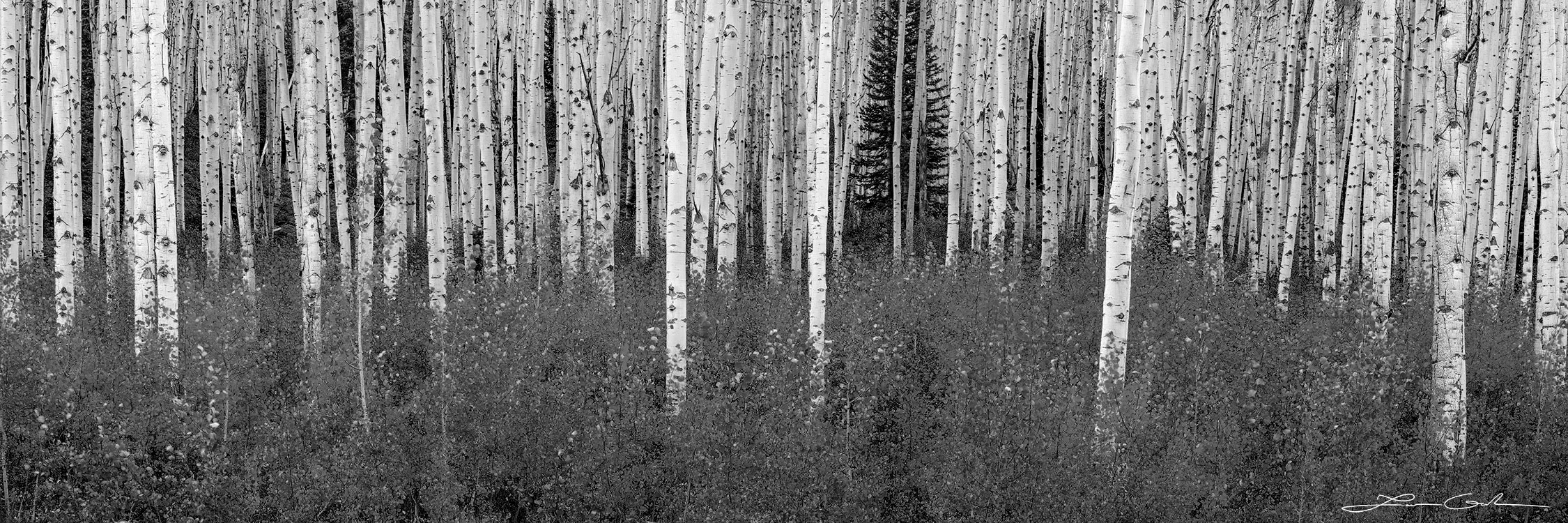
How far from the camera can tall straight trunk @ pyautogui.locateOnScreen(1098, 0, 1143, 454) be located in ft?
21.8

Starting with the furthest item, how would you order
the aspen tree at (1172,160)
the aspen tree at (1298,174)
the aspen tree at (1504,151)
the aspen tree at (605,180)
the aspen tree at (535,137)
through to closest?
the aspen tree at (1298,174)
the aspen tree at (535,137)
the aspen tree at (1504,151)
the aspen tree at (1172,160)
the aspen tree at (605,180)

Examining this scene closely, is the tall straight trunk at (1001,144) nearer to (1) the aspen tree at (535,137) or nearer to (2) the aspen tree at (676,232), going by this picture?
(2) the aspen tree at (676,232)

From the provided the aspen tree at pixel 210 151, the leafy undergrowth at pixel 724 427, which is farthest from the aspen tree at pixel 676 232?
the aspen tree at pixel 210 151

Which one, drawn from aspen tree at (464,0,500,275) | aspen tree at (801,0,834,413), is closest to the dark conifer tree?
aspen tree at (464,0,500,275)

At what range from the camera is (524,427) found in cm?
657

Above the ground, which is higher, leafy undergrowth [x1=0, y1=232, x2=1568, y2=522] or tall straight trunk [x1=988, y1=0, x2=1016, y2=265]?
tall straight trunk [x1=988, y1=0, x2=1016, y2=265]

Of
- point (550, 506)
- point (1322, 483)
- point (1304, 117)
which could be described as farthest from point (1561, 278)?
point (550, 506)

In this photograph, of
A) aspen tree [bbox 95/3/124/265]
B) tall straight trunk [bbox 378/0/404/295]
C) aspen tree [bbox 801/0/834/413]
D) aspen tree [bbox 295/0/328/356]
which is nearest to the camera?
aspen tree [bbox 295/0/328/356]

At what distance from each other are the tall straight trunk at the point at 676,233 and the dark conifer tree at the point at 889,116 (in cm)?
1361

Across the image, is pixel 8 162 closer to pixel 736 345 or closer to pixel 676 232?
pixel 676 232

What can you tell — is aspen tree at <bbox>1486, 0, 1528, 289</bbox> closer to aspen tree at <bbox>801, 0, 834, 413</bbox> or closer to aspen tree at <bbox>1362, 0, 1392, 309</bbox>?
aspen tree at <bbox>1362, 0, 1392, 309</bbox>
